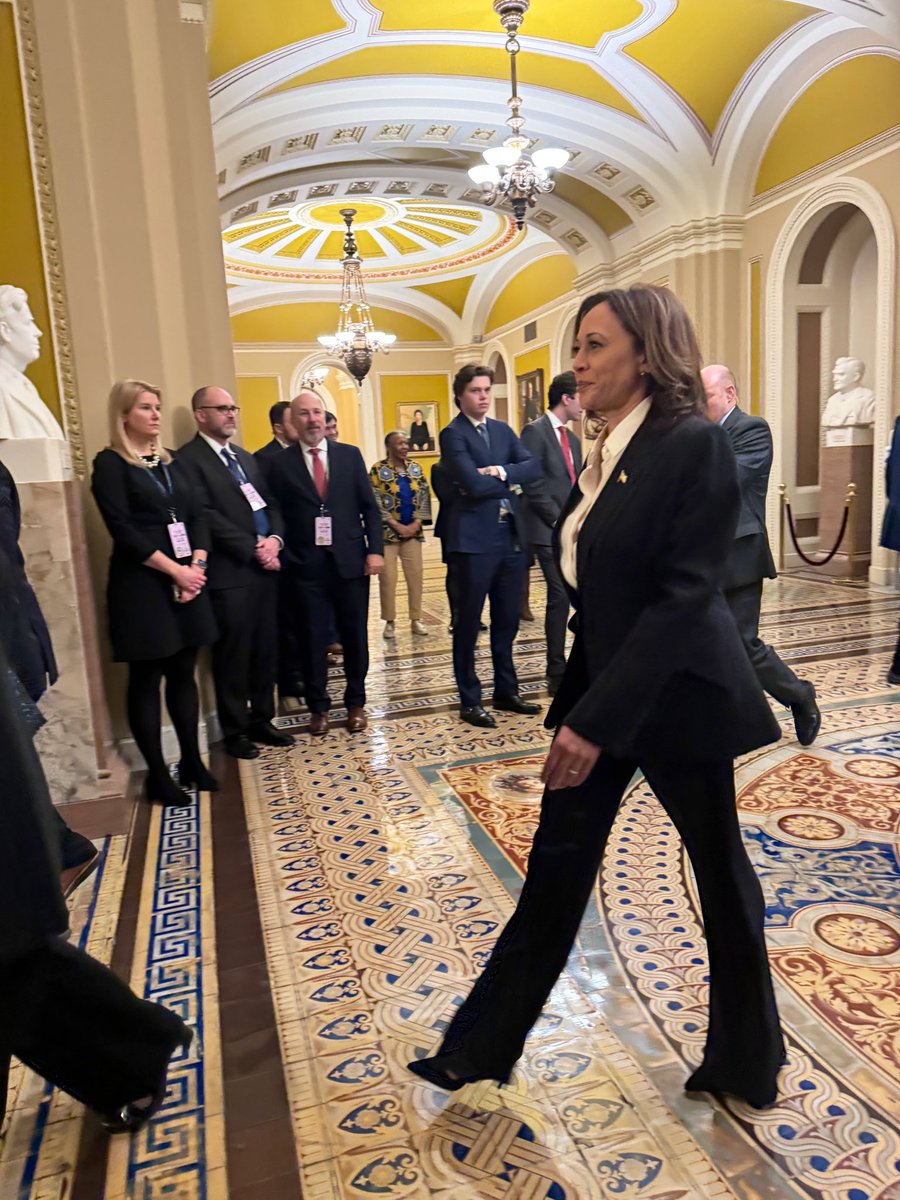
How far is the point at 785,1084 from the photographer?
1.70 m

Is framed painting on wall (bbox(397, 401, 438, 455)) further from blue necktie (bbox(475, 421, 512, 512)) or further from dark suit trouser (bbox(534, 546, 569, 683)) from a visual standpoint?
blue necktie (bbox(475, 421, 512, 512))

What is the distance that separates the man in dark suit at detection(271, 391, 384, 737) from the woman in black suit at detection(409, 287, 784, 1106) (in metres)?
2.64

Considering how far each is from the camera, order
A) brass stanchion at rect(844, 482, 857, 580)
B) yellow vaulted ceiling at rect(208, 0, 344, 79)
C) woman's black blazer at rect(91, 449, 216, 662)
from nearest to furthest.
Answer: woman's black blazer at rect(91, 449, 216, 662)
yellow vaulted ceiling at rect(208, 0, 344, 79)
brass stanchion at rect(844, 482, 857, 580)

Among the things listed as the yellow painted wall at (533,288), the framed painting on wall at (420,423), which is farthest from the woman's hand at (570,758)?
the framed painting on wall at (420,423)

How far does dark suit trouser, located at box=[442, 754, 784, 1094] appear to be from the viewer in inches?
59.2

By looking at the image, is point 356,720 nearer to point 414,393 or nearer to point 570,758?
point 570,758

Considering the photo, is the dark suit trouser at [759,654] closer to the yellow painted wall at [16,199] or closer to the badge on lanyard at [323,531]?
the badge on lanyard at [323,531]

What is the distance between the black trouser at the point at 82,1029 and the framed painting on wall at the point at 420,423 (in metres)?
16.6

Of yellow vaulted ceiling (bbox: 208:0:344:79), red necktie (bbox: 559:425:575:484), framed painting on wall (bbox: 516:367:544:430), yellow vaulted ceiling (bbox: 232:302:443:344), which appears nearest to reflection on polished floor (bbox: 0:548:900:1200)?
red necktie (bbox: 559:425:575:484)

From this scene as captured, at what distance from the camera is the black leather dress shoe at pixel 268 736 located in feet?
13.4

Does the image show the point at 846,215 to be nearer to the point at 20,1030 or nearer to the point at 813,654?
the point at 813,654

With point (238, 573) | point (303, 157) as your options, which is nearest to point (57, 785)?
point (238, 573)

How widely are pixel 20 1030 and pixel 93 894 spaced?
1316 millimetres

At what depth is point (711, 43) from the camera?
306 inches
